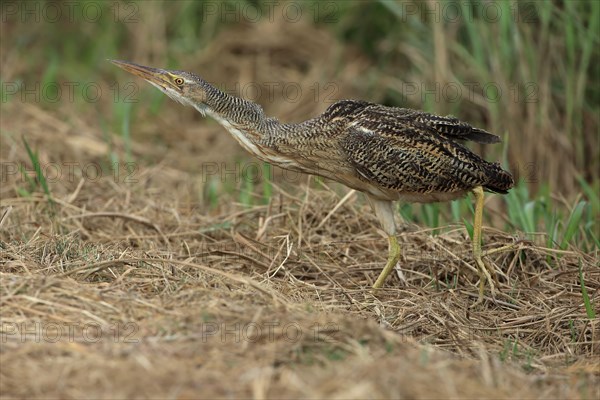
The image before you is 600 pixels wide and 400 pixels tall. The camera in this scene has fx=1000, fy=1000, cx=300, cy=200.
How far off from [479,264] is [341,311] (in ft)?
3.69

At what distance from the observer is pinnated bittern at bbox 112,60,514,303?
242 inches

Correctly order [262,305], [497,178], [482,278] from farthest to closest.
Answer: [497,178], [482,278], [262,305]

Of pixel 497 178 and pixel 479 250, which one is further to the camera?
pixel 497 178

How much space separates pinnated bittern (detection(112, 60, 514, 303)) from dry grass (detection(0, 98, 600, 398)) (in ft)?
1.44

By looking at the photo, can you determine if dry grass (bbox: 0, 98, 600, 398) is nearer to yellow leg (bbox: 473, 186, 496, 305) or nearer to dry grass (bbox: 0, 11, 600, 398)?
dry grass (bbox: 0, 11, 600, 398)

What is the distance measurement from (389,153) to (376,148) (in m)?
0.09

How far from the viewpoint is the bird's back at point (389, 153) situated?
615 cm

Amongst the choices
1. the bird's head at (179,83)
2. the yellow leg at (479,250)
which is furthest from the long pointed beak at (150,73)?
the yellow leg at (479,250)

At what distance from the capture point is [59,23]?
1200 centimetres

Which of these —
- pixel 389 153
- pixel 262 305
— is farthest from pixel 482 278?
pixel 262 305

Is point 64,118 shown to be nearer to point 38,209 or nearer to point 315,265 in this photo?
point 38,209

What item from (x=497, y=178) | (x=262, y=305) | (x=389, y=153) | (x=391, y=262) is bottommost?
(x=391, y=262)

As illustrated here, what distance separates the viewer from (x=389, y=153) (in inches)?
242

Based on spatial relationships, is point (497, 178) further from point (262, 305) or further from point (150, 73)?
point (150, 73)
